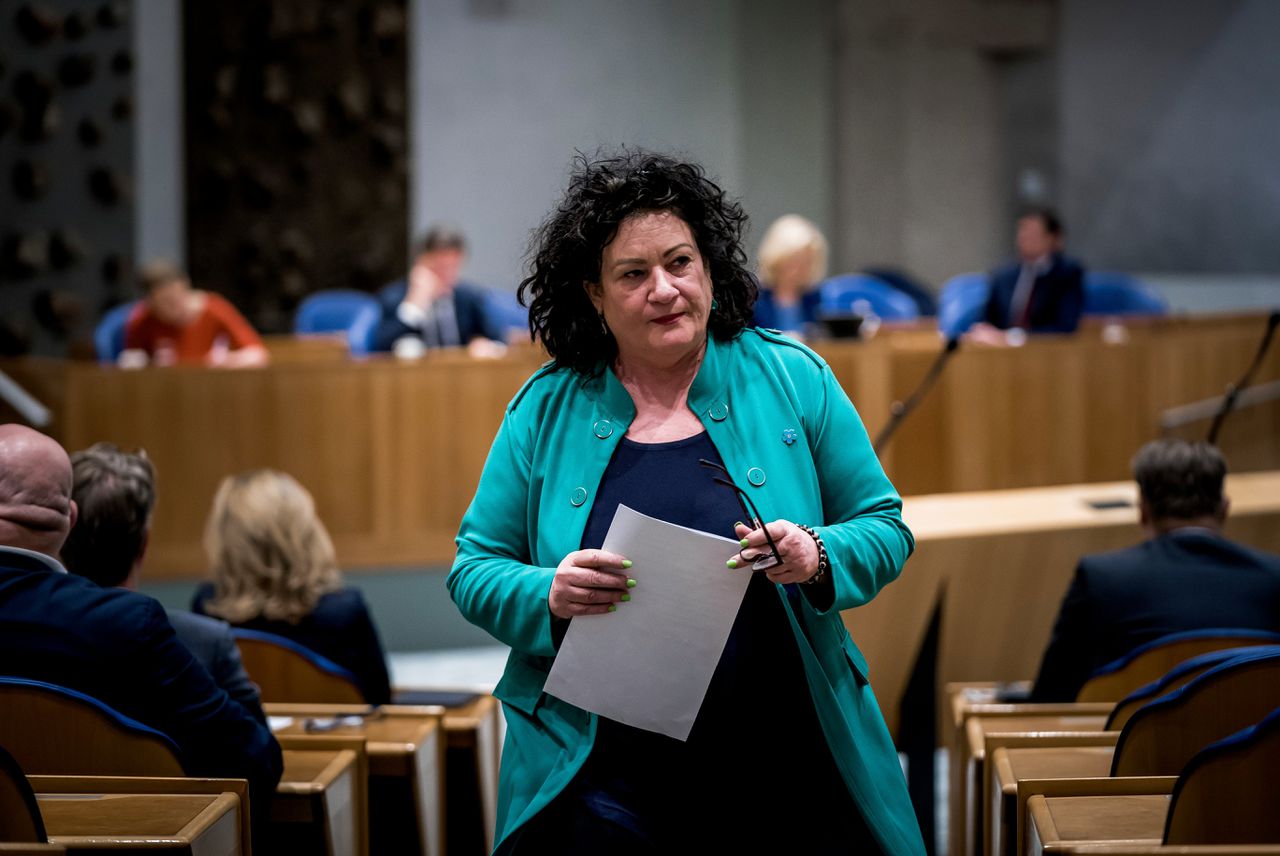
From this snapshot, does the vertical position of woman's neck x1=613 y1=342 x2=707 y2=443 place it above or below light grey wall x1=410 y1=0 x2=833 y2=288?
below

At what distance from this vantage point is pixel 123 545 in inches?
86.6

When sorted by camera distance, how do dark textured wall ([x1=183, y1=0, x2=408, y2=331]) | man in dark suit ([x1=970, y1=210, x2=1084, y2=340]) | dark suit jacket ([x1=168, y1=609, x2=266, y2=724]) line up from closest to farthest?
1. dark suit jacket ([x1=168, y1=609, x2=266, y2=724])
2. man in dark suit ([x1=970, y1=210, x2=1084, y2=340])
3. dark textured wall ([x1=183, y1=0, x2=408, y2=331])

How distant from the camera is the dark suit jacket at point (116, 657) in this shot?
1913 mm

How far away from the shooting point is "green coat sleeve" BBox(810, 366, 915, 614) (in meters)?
1.74

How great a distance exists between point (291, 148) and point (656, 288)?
7.72 metres

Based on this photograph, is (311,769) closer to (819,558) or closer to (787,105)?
(819,558)

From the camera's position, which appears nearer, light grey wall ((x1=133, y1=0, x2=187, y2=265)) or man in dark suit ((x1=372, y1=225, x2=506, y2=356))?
man in dark suit ((x1=372, y1=225, x2=506, y2=356))

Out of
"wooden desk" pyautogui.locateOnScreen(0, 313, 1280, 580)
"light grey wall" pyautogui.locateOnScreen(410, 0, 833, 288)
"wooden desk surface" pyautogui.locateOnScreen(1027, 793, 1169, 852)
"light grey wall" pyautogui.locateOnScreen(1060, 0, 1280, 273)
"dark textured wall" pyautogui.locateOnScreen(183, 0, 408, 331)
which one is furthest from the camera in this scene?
"light grey wall" pyautogui.locateOnScreen(410, 0, 833, 288)

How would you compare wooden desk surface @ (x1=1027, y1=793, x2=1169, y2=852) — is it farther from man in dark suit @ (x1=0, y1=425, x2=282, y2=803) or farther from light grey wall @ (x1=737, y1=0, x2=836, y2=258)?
light grey wall @ (x1=737, y1=0, x2=836, y2=258)

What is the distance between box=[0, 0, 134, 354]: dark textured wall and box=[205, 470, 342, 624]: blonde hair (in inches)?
187

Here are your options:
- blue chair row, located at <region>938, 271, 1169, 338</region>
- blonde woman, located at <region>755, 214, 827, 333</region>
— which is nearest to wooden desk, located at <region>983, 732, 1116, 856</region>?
blonde woman, located at <region>755, 214, 827, 333</region>

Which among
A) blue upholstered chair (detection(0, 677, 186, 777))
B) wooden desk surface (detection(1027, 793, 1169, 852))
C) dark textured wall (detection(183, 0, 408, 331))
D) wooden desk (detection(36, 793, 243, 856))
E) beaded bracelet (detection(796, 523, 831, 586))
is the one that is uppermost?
dark textured wall (detection(183, 0, 408, 331))

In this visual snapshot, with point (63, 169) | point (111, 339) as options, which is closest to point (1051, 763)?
point (111, 339)

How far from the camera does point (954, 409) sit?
5406 millimetres
